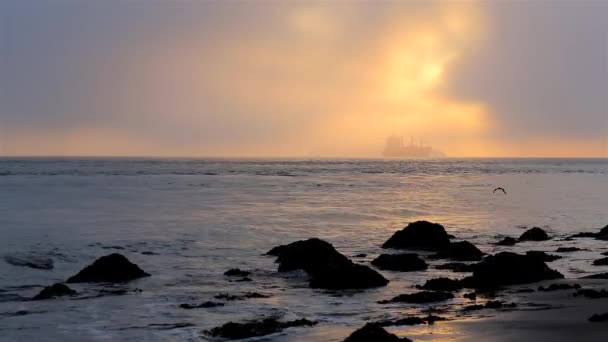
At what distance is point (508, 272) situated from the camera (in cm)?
1758

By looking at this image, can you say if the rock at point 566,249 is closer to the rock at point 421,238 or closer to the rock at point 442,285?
the rock at point 421,238

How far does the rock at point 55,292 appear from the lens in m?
16.4

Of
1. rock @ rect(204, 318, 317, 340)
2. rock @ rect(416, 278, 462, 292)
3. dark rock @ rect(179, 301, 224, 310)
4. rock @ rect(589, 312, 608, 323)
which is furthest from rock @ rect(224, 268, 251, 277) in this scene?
rock @ rect(589, 312, 608, 323)

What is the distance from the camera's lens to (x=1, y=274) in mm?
20719

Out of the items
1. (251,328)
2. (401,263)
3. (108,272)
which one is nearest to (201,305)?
(251,328)

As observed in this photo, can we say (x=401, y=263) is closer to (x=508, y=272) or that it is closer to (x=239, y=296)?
(x=508, y=272)

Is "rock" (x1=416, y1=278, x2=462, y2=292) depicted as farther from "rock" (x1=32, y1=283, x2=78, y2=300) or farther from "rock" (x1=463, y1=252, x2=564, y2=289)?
"rock" (x1=32, y1=283, x2=78, y2=300)

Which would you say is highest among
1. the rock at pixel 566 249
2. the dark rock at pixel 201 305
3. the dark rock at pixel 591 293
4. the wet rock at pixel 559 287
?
the dark rock at pixel 591 293

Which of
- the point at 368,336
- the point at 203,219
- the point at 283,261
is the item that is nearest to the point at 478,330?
the point at 368,336

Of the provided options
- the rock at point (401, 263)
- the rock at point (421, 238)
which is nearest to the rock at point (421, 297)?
the rock at point (401, 263)

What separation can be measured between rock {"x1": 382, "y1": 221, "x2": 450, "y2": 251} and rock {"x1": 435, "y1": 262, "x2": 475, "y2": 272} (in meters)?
4.25

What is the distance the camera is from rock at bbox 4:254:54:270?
22.5 meters

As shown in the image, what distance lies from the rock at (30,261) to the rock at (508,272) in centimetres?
1407

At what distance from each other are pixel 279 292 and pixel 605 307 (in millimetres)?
7858
